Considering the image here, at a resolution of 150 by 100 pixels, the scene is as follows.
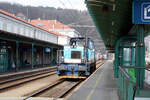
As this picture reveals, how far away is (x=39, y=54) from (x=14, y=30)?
9.90 m

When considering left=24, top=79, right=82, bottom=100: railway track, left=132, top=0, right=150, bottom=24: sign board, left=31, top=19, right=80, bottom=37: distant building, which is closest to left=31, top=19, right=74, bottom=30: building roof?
left=31, top=19, right=80, bottom=37: distant building

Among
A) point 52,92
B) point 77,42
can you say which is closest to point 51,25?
point 77,42

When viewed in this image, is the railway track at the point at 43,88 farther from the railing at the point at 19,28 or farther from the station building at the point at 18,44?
the railing at the point at 19,28

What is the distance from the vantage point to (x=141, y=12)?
6.95 meters

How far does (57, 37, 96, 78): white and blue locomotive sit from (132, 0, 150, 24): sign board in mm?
10443

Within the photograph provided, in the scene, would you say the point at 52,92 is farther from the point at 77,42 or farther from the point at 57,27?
the point at 57,27

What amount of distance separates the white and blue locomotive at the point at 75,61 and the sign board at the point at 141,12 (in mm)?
10443

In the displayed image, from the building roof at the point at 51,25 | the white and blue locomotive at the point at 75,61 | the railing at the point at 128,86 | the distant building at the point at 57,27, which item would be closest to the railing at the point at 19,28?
the white and blue locomotive at the point at 75,61

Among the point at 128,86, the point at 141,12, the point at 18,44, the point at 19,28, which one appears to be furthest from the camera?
the point at 19,28

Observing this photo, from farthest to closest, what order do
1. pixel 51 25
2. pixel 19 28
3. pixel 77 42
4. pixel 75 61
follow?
1. pixel 51 25
2. pixel 19 28
3. pixel 77 42
4. pixel 75 61

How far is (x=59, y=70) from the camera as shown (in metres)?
17.2

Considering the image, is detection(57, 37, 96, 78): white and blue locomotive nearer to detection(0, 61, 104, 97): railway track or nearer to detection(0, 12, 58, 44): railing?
detection(0, 61, 104, 97): railway track

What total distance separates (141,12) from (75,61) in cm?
1164

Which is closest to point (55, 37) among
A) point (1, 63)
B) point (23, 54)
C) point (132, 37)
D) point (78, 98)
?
point (23, 54)
